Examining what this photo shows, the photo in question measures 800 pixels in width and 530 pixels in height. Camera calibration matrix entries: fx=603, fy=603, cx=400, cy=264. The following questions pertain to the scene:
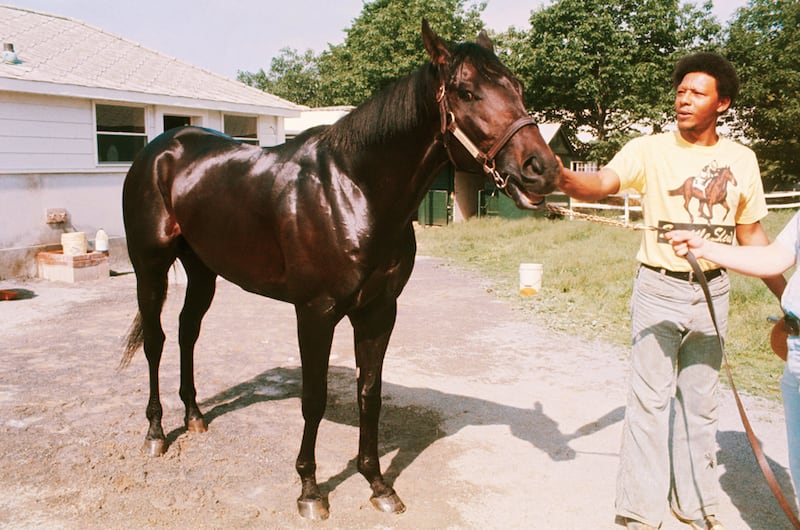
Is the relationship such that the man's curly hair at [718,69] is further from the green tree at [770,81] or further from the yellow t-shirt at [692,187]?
the green tree at [770,81]

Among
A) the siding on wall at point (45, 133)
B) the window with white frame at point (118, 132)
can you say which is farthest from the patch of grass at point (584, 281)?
the siding on wall at point (45, 133)

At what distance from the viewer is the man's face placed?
2578 mm

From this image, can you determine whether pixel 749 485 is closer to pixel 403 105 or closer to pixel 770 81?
pixel 403 105

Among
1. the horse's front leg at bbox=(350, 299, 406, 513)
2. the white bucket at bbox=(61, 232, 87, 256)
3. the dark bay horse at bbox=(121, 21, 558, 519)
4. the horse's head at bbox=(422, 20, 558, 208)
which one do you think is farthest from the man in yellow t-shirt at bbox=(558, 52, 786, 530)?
the white bucket at bbox=(61, 232, 87, 256)

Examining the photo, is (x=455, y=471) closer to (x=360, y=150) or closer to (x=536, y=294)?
(x=360, y=150)

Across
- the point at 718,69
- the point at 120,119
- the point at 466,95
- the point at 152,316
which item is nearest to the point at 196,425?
the point at 152,316

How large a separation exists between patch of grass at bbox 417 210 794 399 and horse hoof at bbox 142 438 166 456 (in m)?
4.40

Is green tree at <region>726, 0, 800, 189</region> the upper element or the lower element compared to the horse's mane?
upper

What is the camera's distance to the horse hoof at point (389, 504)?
304cm

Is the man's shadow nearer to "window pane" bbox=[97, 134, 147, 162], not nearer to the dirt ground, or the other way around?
the dirt ground

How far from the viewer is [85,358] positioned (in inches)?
217

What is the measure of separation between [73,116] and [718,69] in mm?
11087

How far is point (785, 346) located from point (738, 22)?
32.5 m

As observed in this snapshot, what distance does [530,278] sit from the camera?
8.70m
